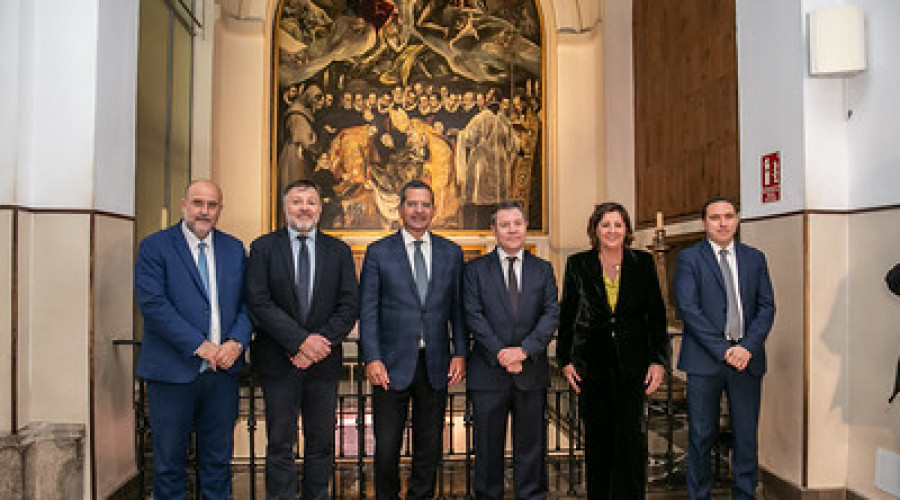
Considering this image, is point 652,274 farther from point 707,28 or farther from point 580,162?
point 580,162

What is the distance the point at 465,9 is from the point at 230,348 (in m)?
7.43

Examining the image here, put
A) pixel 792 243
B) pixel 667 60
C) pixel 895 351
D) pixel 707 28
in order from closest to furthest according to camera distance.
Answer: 1. pixel 895 351
2. pixel 792 243
3. pixel 707 28
4. pixel 667 60

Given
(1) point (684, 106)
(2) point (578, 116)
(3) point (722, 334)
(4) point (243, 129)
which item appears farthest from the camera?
(2) point (578, 116)

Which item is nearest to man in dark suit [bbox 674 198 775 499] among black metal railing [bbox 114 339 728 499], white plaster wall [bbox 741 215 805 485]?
black metal railing [bbox 114 339 728 499]

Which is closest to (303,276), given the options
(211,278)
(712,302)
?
(211,278)

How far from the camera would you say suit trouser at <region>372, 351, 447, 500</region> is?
317cm

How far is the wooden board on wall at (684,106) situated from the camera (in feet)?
19.4

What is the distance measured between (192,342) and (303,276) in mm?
596

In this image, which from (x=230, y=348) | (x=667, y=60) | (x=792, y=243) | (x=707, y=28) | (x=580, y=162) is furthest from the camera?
(x=580, y=162)

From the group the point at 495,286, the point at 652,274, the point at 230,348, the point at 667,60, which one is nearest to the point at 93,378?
the point at 230,348

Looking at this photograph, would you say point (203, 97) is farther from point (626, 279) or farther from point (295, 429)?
point (626, 279)

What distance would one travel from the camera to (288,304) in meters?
3.18

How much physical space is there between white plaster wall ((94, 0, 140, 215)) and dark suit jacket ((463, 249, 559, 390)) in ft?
7.40

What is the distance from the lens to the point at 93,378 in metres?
3.63
